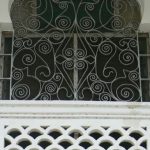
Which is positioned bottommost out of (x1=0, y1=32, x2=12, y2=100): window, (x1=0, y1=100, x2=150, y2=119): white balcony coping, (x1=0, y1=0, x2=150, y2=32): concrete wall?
(x1=0, y1=100, x2=150, y2=119): white balcony coping

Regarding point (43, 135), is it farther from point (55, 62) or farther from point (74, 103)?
point (55, 62)

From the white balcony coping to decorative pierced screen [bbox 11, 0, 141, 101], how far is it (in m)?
0.28

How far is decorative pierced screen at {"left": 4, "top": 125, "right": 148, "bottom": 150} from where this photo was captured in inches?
220

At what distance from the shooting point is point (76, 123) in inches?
223

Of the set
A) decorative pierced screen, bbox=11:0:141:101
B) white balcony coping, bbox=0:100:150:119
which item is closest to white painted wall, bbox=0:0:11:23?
decorative pierced screen, bbox=11:0:141:101

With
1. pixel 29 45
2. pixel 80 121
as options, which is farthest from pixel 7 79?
pixel 80 121

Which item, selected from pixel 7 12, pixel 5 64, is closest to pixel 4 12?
pixel 7 12

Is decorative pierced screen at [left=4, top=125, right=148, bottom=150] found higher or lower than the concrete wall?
lower

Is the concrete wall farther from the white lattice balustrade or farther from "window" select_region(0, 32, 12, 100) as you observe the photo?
the white lattice balustrade

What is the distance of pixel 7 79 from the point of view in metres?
6.07

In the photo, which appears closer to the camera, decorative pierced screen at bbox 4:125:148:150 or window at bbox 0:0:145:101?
decorative pierced screen at bbox 4:125:148:150

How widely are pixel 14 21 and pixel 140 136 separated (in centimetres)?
130

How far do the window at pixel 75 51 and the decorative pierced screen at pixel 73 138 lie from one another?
373mm

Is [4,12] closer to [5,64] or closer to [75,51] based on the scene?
[5,64]
